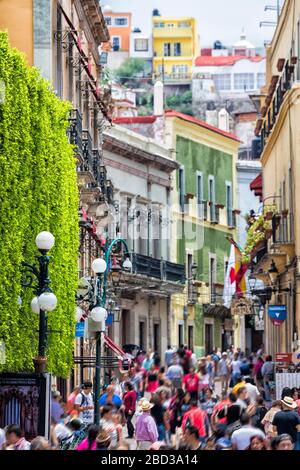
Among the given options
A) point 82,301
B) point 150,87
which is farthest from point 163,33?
point 82,301

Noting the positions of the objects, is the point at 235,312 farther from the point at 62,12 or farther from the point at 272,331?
the point at 62,12

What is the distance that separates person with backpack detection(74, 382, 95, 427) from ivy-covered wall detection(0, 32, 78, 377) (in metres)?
1.24

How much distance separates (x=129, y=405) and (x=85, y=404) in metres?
5.49

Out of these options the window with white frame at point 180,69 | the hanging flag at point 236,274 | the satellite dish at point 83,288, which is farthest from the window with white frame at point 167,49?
the satellite dish at point 83,288

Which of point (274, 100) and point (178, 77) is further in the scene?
point (178, 77)

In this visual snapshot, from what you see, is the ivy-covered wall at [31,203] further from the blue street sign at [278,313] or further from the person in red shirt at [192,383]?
the blue street sign at [278,313]

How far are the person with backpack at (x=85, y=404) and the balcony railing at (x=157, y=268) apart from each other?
2723 cm

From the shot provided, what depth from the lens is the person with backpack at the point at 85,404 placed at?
2949cm

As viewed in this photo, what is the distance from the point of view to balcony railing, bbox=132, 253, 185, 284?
59469 millimetres

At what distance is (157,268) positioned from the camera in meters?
62.4

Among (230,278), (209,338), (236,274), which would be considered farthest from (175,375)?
(209,338)

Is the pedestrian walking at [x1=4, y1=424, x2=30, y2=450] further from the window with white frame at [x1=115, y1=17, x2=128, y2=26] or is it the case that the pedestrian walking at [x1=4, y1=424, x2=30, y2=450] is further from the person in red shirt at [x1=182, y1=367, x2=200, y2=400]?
the window with white frame at [x1=115, y1=17, x2=128, y2=26]

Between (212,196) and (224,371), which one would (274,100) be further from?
(212,196)
